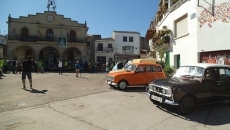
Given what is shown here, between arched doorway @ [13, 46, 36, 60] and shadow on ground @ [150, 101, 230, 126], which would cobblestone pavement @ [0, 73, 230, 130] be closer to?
shadow on ground @ [150, 101, 230, 126]

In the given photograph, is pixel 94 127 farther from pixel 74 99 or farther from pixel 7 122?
pixel 74 99

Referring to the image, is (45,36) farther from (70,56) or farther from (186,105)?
(186,105)

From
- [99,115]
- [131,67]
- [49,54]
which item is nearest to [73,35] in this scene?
[49,54]

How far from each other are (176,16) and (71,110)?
12878mm

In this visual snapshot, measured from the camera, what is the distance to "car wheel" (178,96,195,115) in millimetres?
7003

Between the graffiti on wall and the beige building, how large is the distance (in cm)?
2851

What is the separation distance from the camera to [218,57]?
12469 mm

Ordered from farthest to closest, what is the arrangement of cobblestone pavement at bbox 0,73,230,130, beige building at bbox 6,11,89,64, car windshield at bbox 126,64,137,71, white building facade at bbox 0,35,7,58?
1. beige building at bbox 6,11,89,64
2. white building facade at bbox 0,35,7,58
3. car windshield at bbox 126,64,137,71
4. cobblestone pavement at bbox 0,73,230,130

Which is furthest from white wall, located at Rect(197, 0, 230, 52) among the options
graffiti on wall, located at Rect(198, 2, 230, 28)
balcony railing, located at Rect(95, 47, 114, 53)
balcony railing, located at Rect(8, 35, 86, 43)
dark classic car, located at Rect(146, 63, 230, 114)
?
balcony railing, located at Rect(95, 47, 114, 53)

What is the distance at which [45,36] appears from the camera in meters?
38.6

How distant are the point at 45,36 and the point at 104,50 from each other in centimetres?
1536

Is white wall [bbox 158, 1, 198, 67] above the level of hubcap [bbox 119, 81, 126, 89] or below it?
above

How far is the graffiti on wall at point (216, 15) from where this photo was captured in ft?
37.9

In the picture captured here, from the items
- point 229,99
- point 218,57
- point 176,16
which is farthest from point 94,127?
point 176,16
